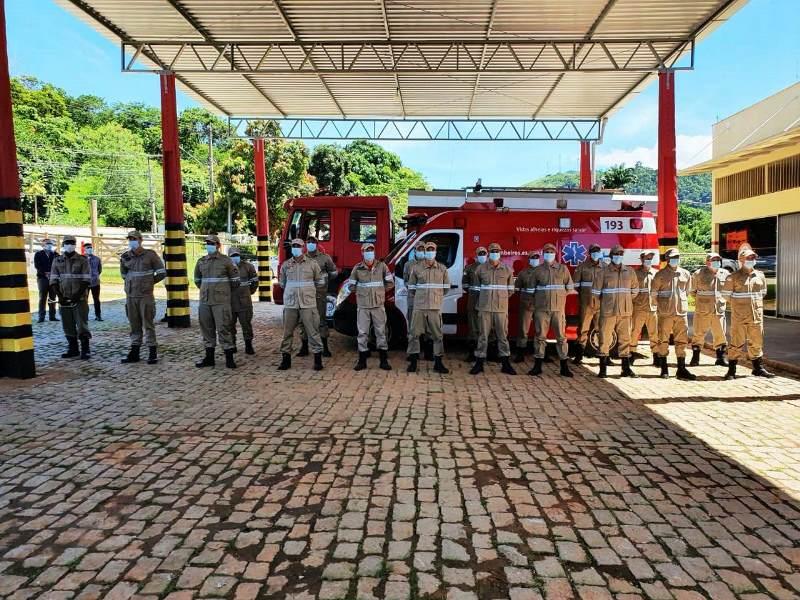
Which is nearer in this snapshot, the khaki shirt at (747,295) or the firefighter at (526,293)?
the khaki shirt at (747,295)

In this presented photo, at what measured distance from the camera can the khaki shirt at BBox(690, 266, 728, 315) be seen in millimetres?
8422

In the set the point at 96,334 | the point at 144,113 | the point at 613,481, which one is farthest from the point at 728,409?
the point at 144,113

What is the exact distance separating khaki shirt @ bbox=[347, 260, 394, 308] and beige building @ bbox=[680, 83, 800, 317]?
29.2ft

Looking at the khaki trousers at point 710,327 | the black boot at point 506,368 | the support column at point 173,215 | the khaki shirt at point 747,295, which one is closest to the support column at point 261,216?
the support column at point 173,215

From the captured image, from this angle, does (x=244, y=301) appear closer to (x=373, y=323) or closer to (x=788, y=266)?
(x=373, y=323)

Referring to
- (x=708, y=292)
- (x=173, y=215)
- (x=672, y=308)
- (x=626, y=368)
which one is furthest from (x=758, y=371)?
(x=173, y=215)

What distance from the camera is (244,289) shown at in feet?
33.0

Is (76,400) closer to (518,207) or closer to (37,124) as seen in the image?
(518,207)

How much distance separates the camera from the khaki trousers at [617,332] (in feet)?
27.3

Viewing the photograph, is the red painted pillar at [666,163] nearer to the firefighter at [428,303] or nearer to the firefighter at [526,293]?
the firefighter at [526,293]

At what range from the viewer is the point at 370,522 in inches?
144

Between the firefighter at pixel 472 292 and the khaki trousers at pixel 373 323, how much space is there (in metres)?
1.37

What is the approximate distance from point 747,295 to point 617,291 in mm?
1710

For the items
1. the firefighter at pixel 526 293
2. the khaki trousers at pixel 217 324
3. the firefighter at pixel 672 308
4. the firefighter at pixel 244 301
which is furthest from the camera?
the firefighter at pixel 244 301
